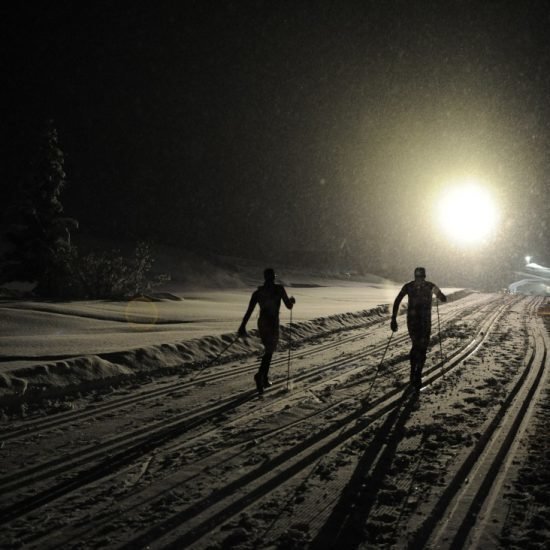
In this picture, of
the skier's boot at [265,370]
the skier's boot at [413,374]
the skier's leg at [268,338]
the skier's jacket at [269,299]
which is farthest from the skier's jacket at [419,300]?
the skier's boot at [265,370]

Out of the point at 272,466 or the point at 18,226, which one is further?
the point at 18,226

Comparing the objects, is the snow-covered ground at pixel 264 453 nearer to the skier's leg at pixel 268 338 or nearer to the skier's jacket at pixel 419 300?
the skier's leg at pixel 268 338

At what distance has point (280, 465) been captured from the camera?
3961mm

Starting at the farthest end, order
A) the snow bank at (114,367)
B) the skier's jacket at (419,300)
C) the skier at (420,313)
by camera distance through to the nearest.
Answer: the skier's jacket at (419,300)
the skier at (420,313)
the snow bank at (114,367)

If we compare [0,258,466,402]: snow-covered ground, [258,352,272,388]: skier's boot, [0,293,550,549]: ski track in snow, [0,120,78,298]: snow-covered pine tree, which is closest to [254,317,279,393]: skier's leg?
[258,352,272,388]: skier's boot

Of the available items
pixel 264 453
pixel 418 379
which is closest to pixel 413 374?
pixel 418 379

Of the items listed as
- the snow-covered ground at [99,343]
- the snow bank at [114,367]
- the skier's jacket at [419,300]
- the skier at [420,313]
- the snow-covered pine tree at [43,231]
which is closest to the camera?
the snow bank at [114,367]

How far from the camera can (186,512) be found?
311 centimetres

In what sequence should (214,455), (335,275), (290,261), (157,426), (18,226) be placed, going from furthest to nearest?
(290,261)
(335,275)
(18,226)
(157,426)
(214,455)

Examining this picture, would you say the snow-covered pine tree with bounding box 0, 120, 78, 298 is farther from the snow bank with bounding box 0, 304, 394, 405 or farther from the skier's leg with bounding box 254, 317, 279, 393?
the skier's leg with bounding box 254, 317, 279, 393

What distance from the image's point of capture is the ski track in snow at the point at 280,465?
2.90 meters

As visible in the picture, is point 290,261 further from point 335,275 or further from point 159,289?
point 159,289

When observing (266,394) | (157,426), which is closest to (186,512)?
(157,426)

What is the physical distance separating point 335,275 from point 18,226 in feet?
172
